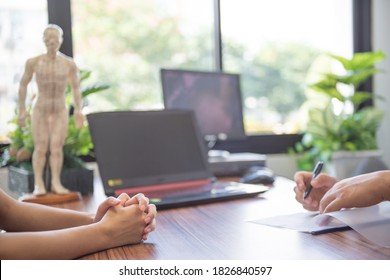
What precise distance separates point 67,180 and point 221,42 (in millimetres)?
1530

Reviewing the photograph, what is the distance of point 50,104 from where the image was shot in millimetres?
1211

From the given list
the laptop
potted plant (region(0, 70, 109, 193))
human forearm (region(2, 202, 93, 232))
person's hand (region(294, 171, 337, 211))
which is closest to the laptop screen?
the laptop

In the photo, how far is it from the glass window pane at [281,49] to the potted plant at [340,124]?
249 millimetres

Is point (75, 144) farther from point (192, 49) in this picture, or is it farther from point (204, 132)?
point (192, 49)

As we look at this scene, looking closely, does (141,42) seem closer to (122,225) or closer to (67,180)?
(67,180)

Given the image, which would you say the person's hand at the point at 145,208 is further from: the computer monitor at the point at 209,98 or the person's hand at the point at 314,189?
the computer monitor at the point at 209,98

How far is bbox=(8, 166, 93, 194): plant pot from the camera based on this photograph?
4.33 feet

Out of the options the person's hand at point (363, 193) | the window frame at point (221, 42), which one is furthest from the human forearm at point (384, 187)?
the window frame at point (221, 42)

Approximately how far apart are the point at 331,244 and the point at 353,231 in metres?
0.10

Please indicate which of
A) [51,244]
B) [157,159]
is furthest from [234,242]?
[157,159]

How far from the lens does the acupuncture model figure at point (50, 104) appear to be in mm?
1199

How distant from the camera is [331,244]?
0.74 metres

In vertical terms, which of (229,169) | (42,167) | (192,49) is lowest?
(229,169)
